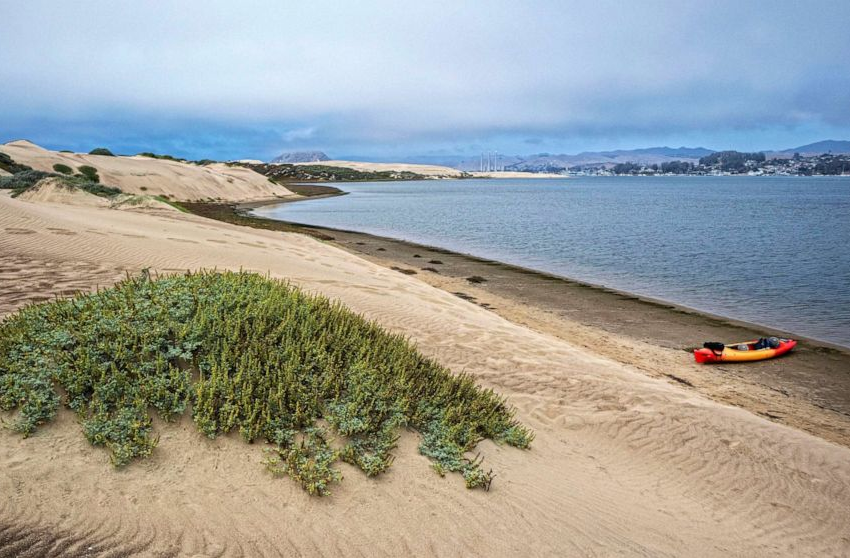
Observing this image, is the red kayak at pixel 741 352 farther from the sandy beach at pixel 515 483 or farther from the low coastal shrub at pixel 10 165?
the low coastal shrub at pixel 10 165

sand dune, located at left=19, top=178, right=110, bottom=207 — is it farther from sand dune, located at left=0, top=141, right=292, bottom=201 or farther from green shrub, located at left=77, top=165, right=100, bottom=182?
sand dune, located at left=0, top=141, right=292, bottom=201

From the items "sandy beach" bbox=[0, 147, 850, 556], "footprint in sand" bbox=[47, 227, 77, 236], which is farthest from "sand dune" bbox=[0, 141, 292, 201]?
"sandy beach" bbox=[0, 147, 850, 556]

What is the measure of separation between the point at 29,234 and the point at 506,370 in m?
16.1

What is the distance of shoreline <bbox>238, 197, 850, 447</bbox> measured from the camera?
33.5 ft

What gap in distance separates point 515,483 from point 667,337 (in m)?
11.0

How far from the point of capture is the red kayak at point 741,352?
1231 centimetres

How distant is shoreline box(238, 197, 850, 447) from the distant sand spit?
1.60 m

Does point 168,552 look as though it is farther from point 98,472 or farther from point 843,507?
point 843,507

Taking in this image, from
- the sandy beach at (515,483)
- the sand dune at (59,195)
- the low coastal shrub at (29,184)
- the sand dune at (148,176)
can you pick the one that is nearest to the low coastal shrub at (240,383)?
the sandy beach at (515,483)

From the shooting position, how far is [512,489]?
17.0 ft

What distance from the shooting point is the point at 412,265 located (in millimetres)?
25359

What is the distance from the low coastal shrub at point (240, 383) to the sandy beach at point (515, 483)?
18cm

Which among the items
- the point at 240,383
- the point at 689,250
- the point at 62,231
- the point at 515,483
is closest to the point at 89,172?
the point at 62,231

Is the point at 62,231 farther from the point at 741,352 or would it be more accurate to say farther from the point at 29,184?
the point at 29,184
